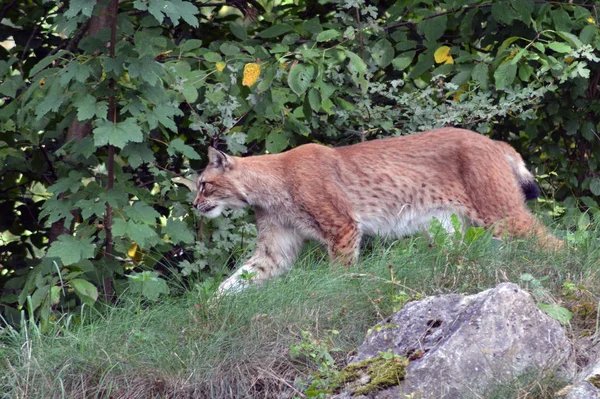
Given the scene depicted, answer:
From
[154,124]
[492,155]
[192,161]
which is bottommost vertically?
[192,161]

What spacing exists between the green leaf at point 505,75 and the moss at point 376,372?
10.4 feet

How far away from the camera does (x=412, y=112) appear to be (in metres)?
7.46

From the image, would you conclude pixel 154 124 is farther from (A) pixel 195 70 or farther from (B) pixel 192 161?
(B) pixel 192 161

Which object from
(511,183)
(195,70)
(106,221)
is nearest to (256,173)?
(195,70)

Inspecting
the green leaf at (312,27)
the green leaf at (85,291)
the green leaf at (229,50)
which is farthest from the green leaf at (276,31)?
the green leaf at (85,291)

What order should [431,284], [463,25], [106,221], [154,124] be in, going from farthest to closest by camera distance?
[463,25]
[106,221]
[154,124]
[431,284]

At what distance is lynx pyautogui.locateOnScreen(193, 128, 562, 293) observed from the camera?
22.1 ft

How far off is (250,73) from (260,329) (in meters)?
2.27

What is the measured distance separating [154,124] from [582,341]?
2.65 meters

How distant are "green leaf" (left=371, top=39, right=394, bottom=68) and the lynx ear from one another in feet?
4.81

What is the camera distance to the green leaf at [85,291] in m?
5.37

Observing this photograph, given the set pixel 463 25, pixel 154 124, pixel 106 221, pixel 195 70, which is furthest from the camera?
pixel 463 25

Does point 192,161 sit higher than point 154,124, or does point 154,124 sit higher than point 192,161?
point 154,124

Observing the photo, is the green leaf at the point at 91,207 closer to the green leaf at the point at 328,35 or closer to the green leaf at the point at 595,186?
the green leaf at the point at 328,35
